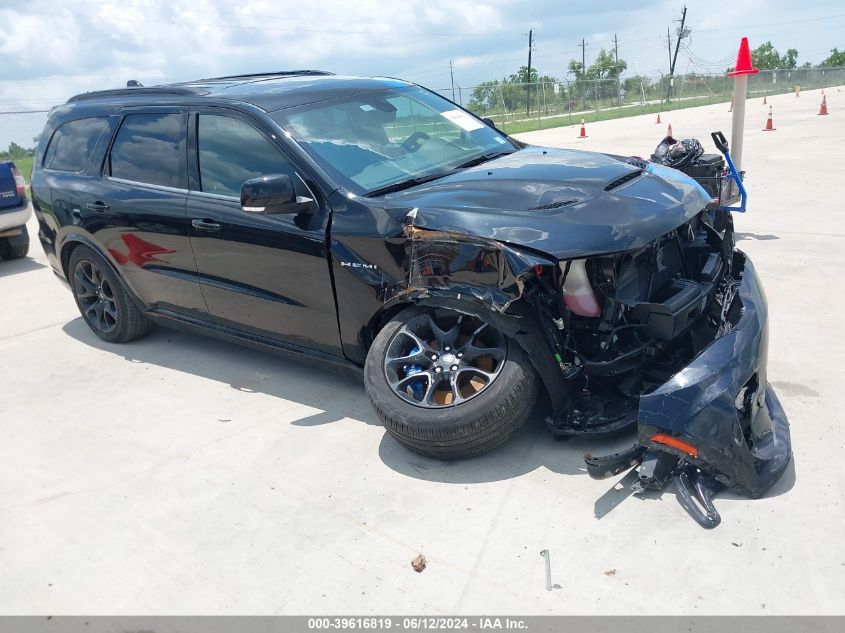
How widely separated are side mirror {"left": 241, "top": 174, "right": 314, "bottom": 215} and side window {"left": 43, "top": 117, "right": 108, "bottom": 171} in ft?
7.20

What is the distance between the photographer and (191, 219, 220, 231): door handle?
4283 mm

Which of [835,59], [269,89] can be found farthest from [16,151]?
[835,59]

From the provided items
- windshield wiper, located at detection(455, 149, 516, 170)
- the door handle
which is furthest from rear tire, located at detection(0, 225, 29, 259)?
windshield wiper, located at detection(455, 149, 516, 170)

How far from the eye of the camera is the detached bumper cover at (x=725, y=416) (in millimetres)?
2848

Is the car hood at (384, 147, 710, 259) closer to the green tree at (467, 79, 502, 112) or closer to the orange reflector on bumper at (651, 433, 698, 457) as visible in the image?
the orange reflector on bumper at (651, 433, 698, 457)

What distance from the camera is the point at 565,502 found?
314cm

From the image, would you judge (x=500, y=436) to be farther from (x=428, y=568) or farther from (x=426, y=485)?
(x=428, y=568)

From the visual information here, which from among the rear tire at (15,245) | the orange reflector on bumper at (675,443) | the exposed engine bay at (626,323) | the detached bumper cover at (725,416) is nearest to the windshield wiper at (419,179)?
the exposed engine bay at (626,323)

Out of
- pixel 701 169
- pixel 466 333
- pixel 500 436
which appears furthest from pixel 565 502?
pixel 701 169

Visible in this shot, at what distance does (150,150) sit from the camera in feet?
15.7

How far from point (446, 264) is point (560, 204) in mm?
590

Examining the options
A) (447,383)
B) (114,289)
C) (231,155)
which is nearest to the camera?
(447,383)

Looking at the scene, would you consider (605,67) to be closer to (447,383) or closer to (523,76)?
(523,76)

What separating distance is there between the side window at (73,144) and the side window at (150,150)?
0.30m
